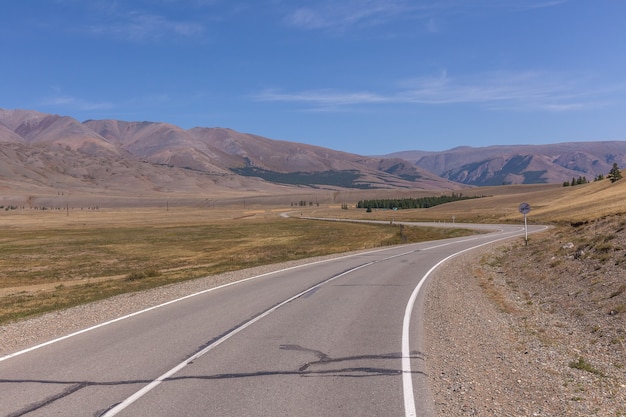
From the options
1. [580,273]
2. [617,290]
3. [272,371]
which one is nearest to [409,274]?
[580,273]

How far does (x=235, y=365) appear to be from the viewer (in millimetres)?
9508

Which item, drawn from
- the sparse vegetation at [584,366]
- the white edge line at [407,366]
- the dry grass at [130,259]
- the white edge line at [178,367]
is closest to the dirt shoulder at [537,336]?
the sparse vegetation at [584,366]

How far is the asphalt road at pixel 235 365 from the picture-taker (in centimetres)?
750

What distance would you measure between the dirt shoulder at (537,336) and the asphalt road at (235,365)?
67 cm

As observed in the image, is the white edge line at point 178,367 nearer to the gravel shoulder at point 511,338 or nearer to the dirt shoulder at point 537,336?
the gravel shoulder at point 511,338

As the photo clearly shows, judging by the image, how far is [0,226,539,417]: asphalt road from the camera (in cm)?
750

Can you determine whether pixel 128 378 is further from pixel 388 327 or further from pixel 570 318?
pixel 570 318

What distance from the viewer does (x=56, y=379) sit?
878 centimetres

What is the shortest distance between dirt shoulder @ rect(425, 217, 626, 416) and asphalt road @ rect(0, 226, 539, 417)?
67 centimetres

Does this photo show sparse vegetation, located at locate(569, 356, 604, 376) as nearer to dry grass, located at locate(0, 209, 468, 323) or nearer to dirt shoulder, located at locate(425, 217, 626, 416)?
dirt shoulder, located at locate(425, 217, 626, 416)

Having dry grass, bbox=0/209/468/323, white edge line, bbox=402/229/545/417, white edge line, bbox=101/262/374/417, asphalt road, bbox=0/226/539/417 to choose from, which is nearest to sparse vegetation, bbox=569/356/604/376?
asphalt road, bbox=0/226/539/417

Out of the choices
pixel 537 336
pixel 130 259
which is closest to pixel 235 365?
pixel 537 336

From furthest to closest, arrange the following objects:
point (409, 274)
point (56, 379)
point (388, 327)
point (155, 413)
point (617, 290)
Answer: point (409, 274) < point (617, 290) < point (388, 327) < point (56, 379) < point (155, 413)

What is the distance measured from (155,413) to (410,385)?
373cm
